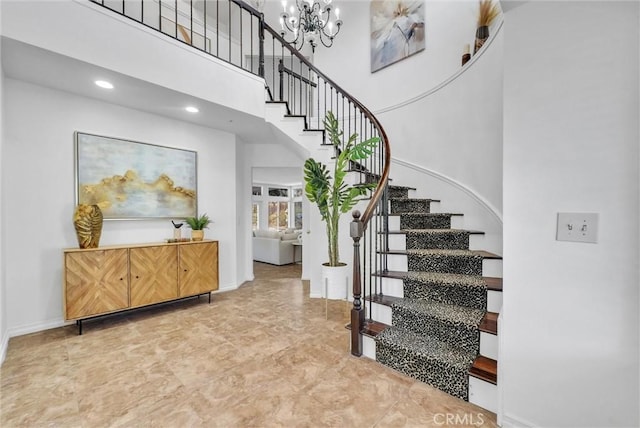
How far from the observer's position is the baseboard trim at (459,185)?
9.58 feet

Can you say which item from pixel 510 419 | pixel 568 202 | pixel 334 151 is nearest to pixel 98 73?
pixel 334 151

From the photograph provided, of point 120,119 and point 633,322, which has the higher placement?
point 120,119

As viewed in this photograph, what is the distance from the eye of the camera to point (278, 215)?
11.0 meters

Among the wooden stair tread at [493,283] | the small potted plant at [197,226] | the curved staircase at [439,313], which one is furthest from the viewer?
the small potted plant at [197,226]

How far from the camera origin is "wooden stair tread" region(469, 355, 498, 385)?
1.63m

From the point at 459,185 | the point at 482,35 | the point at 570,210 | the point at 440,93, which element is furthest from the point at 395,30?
the point at 570,210

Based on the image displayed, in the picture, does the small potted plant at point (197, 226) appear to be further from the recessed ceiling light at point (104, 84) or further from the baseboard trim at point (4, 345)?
the baseboard trim at point (4, 345)

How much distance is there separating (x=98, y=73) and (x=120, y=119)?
95 cm

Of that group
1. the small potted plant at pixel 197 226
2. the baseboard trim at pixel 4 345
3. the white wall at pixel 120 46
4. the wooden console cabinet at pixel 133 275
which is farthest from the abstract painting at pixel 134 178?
the baseboard trim at pixel 4 345

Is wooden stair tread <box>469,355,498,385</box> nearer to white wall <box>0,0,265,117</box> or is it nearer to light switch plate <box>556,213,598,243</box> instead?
light switch plate <box>556,213,598,243</box>

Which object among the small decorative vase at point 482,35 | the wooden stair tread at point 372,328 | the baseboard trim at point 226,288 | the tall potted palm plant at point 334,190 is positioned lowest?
the baseboard trim at point 226,288

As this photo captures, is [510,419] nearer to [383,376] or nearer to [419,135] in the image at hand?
[383,376]

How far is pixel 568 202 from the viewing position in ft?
4.30

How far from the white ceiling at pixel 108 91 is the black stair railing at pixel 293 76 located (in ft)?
1.86
